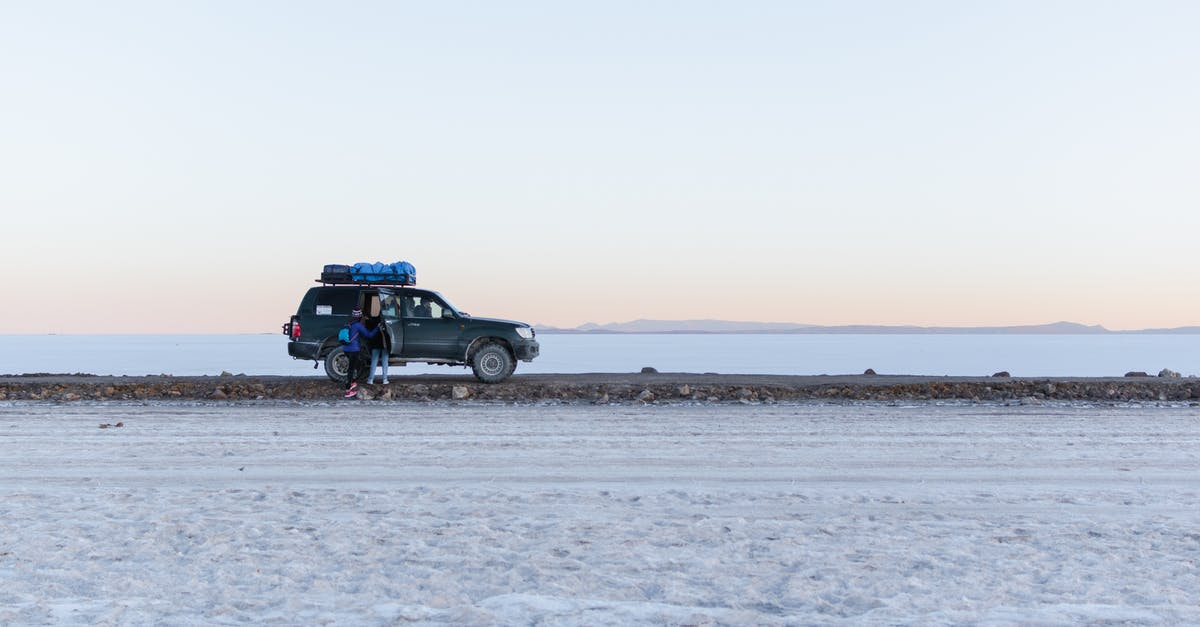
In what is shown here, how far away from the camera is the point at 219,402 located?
61.8 ft

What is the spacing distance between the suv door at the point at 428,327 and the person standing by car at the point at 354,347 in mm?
1146

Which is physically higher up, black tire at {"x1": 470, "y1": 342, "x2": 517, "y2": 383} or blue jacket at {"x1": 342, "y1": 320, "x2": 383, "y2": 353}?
blue jacket at {"x1": 342, "y1": 320, "x2": 383, "y2": 353}

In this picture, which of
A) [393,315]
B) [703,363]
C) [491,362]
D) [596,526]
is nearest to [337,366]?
[393,315]

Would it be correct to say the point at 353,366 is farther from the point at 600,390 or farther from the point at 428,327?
the point at 600,390

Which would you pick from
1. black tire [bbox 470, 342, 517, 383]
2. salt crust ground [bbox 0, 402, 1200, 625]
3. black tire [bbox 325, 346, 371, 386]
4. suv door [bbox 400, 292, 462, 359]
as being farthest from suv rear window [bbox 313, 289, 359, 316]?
salt crust ground [bbox 0, 402, 1200, 625]

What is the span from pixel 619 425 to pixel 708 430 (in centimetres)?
136

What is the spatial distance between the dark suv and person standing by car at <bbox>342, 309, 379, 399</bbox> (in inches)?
30.7

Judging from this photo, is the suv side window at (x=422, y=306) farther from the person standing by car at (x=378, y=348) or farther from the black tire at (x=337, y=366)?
the black tire at (x=337, y=366)

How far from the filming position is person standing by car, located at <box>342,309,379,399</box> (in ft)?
63.5

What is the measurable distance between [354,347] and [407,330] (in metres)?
1.59

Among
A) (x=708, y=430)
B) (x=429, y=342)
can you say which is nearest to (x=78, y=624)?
(x=708, y=430)

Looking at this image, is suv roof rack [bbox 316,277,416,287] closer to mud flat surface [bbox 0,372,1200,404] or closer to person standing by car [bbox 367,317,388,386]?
person standing by car [bbox 367,317,388,386]

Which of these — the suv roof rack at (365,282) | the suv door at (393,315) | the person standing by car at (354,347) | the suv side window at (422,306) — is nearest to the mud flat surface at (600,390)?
the person standing by car at (354,347)

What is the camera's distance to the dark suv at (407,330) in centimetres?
2062
